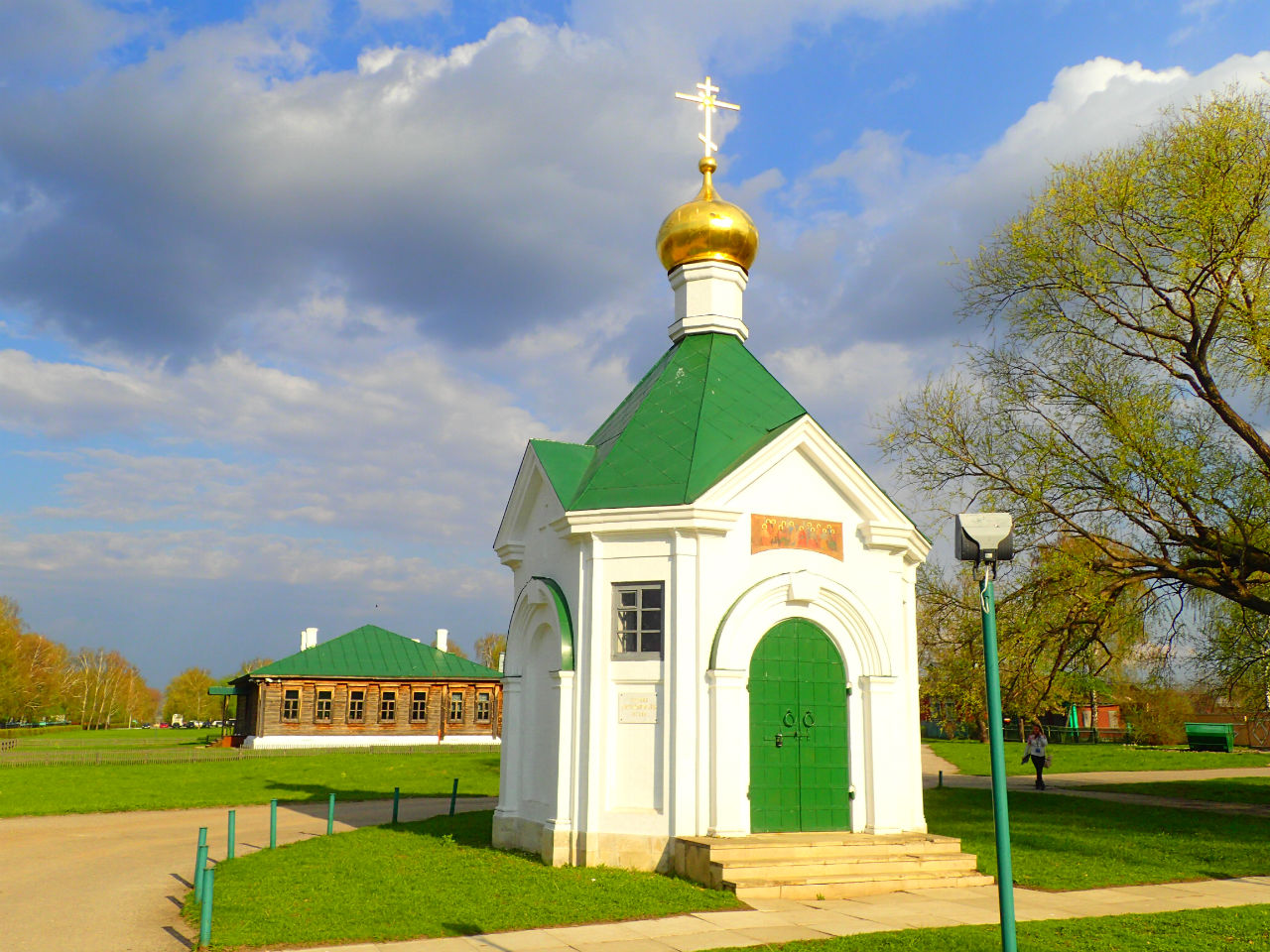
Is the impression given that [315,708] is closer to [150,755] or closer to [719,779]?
[150,755]

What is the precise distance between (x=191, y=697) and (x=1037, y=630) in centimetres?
11406

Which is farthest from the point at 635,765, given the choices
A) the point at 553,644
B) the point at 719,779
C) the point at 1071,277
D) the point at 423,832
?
the point at 1071,277

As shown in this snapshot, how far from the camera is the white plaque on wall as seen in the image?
12.7 metres

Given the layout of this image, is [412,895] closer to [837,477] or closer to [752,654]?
[752,654]

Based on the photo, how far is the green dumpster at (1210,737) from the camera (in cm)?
4378

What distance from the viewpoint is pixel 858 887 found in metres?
11.3

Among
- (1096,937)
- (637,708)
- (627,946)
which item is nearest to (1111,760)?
(637,708)

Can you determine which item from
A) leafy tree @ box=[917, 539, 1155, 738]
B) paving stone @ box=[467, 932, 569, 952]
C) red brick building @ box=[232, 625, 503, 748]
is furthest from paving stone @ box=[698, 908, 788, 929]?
red brick building @ box=[232, 625, 503, 748]

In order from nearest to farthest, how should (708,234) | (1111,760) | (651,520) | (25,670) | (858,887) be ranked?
Answer: 1. (858,887)
2. (651,520)
3. (708,234)
4. (1111,760)
5. (25,670)

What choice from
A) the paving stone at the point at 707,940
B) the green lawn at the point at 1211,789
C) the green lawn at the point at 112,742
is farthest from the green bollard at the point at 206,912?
the green lawn at the point at 112,742

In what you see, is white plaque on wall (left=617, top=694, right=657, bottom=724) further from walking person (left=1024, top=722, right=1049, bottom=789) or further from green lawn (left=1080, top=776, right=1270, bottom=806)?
walking person (left=1024, top=722, right=1049, bottom=789)

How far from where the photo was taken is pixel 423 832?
52.7 feet

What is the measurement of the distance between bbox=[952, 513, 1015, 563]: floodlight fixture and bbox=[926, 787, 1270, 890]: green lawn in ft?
18.8

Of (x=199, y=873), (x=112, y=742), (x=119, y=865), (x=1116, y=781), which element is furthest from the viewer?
(x=112, y=742)
